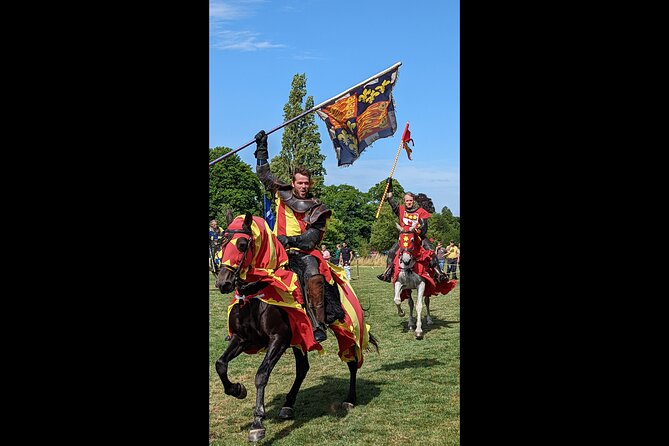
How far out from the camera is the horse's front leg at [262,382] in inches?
315

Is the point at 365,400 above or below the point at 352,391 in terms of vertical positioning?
below

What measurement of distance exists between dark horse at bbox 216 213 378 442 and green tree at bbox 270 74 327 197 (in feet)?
123

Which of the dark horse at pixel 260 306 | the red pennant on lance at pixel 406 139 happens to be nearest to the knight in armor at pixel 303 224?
the dark horse at pixel 260 306

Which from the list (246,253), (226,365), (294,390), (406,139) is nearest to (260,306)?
(226,365)

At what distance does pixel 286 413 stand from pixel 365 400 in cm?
142

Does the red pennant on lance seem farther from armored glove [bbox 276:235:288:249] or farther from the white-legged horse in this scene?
armored glove [bbox 276:235:288:249]

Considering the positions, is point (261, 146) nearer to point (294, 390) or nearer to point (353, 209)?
point (294, 390)

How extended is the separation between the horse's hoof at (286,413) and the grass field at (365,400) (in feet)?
0.32

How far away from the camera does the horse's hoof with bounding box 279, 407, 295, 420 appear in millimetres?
9047

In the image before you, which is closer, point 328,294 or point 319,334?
point 319,334

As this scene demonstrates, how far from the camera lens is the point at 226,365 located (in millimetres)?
8242

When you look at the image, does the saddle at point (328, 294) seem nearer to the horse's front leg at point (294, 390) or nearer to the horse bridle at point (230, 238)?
the horse's front leg at point (294, 390)

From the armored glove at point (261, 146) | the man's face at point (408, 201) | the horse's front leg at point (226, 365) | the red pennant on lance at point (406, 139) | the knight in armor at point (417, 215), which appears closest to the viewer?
the horse's front leg at point (226, 365)
